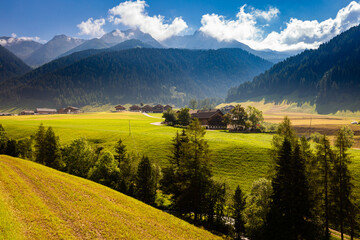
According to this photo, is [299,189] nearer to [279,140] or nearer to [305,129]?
[279,140]

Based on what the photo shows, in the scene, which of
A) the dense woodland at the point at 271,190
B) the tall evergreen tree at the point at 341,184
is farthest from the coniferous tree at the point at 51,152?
the tall evergreen tree at the point at 341,184

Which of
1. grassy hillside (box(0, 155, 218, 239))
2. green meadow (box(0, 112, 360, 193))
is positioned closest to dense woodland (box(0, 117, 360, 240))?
green meadow (box(0, 112, 360, 193))

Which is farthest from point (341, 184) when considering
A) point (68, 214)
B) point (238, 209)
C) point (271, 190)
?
point (68, 214)

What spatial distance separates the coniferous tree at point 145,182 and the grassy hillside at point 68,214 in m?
11.9

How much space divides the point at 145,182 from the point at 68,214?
20201 millimetres

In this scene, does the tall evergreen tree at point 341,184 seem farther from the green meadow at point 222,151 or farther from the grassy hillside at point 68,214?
the grassy hillside at point 68,214

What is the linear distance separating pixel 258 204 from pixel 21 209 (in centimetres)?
3200

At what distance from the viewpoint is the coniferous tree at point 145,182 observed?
39969mm

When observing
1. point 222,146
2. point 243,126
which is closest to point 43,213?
Answer: point 222,146

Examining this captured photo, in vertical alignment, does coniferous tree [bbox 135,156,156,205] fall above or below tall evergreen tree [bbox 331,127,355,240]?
below

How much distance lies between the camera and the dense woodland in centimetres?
2637

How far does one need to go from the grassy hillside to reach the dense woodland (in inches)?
368

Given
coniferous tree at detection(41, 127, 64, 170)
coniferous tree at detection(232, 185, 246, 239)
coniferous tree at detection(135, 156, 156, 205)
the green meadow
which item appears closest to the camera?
coniferous tree at detection(232, 185, 246, 239)

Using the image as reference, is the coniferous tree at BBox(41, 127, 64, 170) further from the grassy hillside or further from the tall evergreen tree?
the tall evergreen tree
